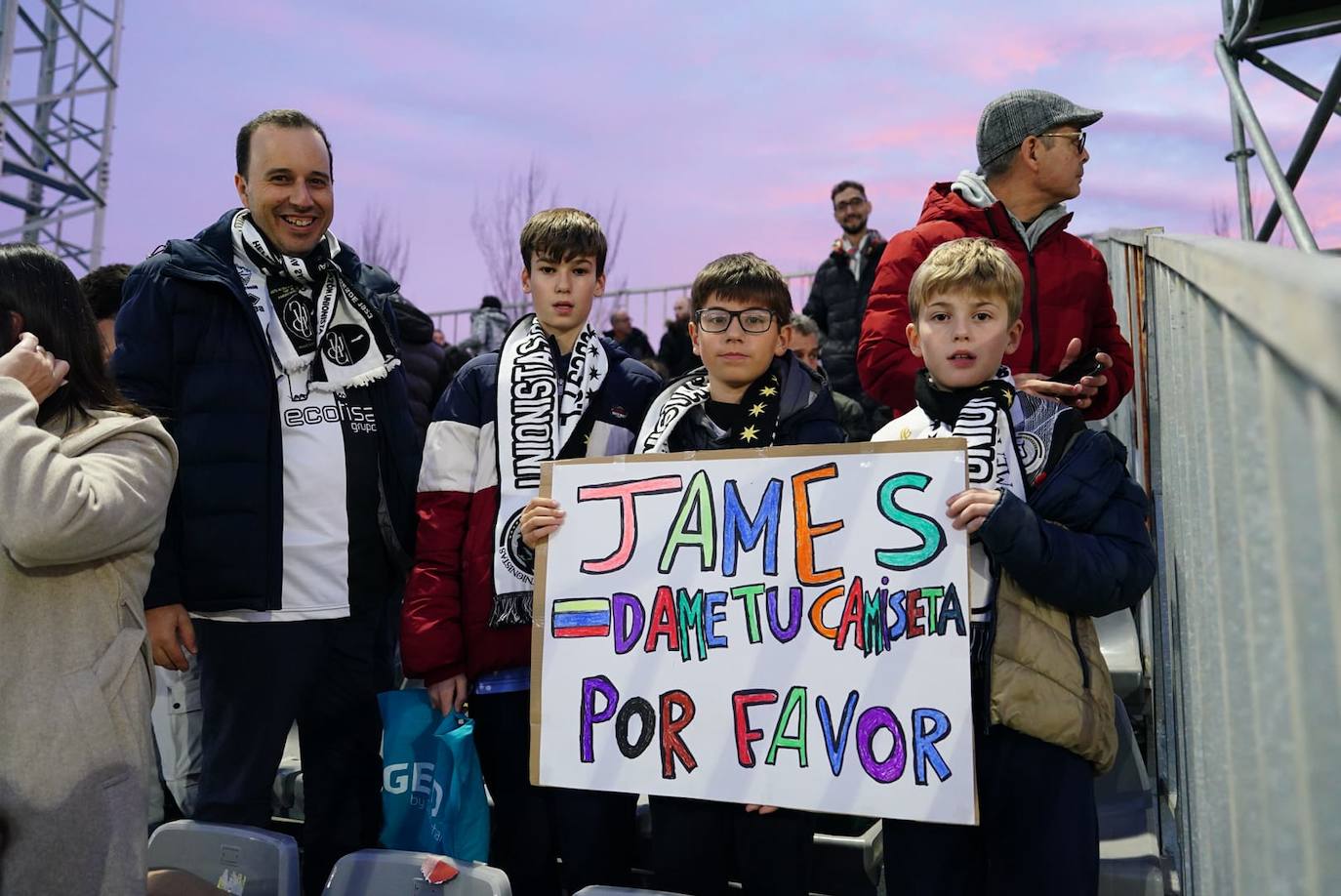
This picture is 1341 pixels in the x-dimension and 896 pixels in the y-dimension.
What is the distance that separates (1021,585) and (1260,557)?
3.90ft

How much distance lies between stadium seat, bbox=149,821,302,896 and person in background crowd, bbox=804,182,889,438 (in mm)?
4698

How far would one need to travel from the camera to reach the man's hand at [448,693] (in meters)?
2.85

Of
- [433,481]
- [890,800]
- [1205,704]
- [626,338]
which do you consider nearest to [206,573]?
[433,481]


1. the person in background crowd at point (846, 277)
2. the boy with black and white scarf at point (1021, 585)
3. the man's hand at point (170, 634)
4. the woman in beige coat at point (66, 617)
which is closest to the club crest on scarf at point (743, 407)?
the boy with black and white scarf at point (1021, 585)

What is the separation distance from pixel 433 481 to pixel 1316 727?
91.2 inches

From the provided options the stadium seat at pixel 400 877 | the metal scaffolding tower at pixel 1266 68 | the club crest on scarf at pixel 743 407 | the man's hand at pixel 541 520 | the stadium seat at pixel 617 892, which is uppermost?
the metal scaffolding tower at pixel 1266 68

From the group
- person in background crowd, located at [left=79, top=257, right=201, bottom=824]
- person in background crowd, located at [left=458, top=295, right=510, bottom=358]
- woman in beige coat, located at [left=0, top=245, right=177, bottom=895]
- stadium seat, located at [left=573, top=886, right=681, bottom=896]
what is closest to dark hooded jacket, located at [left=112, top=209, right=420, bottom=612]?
woman in beige coat, located at [left=0, top=245, right=177, bottom=895]

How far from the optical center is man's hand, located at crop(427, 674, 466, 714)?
285 centimetres

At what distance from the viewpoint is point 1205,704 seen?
67.6 inches

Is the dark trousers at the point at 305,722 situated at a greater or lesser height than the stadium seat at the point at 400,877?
greater

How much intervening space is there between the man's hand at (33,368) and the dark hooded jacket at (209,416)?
601 millimetres

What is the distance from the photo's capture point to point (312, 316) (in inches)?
122

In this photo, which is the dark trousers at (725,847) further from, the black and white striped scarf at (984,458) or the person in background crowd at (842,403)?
the person in background crowd at (842,403)

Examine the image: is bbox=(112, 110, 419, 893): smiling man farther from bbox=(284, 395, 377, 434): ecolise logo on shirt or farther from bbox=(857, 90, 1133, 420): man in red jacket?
bbox=(857, 90, 1133, 420): man in red jacket
